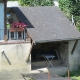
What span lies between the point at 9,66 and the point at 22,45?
148cm

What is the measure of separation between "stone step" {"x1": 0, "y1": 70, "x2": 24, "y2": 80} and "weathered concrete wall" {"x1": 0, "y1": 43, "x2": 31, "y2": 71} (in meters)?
0.24

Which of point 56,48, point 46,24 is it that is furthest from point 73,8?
point 46,24

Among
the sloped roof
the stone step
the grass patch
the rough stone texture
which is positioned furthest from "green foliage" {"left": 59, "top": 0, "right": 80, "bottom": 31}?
the stone step

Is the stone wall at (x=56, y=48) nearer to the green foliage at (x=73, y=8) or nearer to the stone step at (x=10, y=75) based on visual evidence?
the stone step at (x=10, y=75)

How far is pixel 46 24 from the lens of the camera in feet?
68.3

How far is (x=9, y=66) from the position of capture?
63.6 feet

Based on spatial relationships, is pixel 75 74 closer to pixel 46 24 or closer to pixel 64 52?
pixel 64 52

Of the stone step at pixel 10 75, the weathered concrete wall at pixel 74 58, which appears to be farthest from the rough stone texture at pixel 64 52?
the stone step at pixel 10 75

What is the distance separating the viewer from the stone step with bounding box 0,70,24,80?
18.7 meters

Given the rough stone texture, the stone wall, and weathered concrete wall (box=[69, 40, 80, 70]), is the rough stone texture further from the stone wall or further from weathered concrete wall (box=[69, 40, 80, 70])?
weathered concrete wall (box=[69, 40, 80, 70])

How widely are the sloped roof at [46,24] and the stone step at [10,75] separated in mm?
2331

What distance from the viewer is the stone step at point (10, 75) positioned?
1866 cm

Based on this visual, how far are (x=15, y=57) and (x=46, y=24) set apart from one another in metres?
3.08

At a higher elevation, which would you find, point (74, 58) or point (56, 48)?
point (56, 48)
